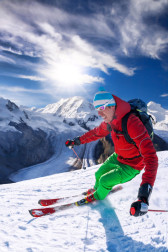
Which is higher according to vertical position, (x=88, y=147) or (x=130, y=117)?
(x=88, y=147)

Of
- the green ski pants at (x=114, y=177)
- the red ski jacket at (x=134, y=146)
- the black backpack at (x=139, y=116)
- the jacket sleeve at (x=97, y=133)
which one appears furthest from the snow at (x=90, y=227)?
the jacket sleeve at (x=97, y=133)

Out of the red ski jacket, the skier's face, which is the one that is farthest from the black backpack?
the skier's face

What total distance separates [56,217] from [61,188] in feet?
6.74

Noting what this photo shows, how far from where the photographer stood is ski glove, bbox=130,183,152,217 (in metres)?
1.94

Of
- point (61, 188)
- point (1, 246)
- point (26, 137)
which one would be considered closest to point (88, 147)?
point (26, 137)

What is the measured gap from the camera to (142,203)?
6.61 feet

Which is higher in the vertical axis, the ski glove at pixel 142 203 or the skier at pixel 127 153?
the skier at pixel 127 153

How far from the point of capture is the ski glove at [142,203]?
6.36 feet

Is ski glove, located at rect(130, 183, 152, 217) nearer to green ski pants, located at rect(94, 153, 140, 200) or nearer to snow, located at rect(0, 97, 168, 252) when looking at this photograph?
snow, located at rect(0, 97, 168, 252)

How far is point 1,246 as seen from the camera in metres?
2.03

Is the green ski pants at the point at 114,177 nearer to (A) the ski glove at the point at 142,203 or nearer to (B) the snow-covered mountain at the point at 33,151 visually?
(A) the ski glove at the point at 142,203

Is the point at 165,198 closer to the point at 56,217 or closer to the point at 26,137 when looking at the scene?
the point at 56,217

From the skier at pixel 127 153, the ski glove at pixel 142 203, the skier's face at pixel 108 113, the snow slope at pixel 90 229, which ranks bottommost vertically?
the snow slope at pixel 90 229

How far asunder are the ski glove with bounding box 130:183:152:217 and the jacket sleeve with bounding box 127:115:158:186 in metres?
0.10
